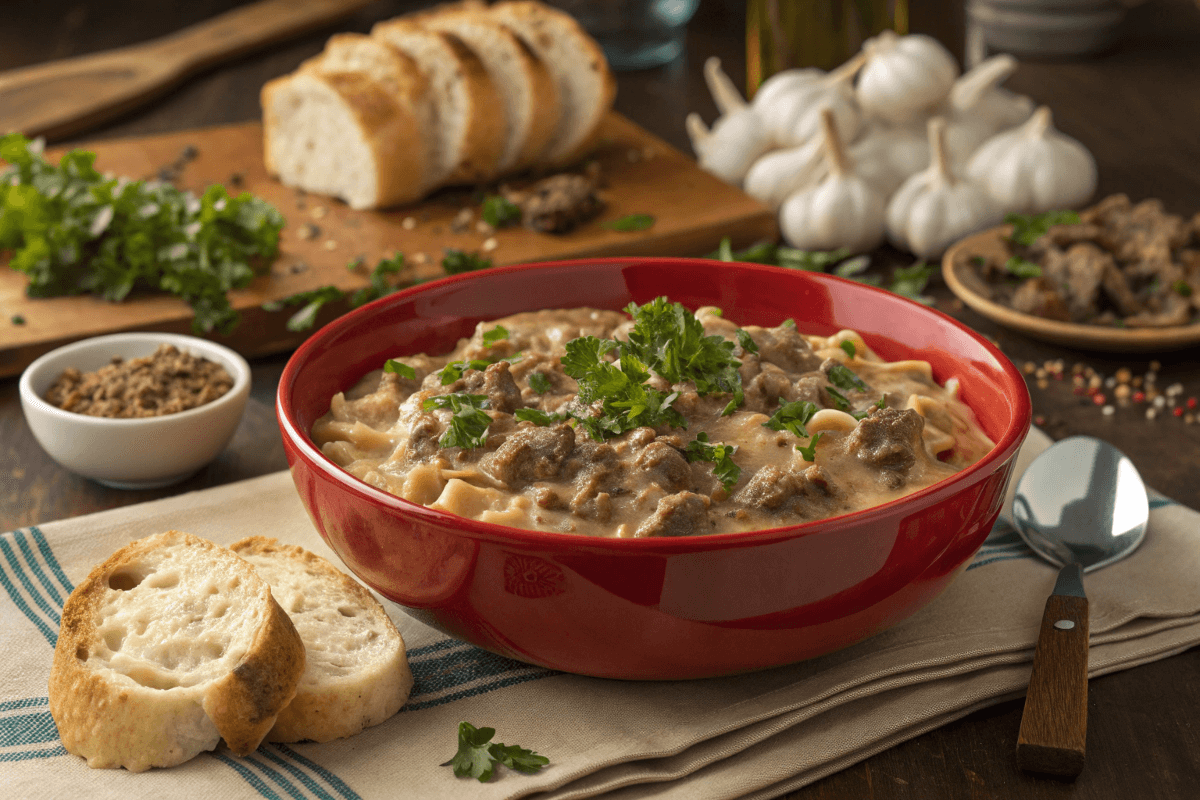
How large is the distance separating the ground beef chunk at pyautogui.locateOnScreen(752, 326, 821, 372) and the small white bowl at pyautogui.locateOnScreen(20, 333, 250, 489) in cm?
174

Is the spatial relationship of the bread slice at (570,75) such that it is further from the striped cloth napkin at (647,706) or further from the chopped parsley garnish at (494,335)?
the striped cloth napkin at (647,706)

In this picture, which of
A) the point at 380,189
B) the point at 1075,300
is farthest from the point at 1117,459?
the point at 380,189

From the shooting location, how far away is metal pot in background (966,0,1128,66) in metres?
8.66

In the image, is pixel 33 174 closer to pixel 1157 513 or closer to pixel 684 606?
pixel 684 606

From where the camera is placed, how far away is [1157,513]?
12.1ft

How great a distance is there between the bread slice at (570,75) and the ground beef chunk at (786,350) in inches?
129

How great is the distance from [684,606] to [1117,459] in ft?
6.00

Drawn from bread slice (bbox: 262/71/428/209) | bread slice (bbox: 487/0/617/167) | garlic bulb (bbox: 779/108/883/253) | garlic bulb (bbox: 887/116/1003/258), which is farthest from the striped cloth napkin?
bread slice (bbox: 487/0/617/167)

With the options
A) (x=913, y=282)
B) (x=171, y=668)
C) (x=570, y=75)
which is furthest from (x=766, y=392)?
(x=570, y=75)

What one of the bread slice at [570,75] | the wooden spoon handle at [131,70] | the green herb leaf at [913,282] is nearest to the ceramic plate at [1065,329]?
the green herb leaf at [913,282]

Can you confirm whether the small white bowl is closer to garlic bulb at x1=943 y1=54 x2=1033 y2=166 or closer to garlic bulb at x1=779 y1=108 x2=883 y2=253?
garlic bulb at x1=779 y1=108 x2=883 y2=253

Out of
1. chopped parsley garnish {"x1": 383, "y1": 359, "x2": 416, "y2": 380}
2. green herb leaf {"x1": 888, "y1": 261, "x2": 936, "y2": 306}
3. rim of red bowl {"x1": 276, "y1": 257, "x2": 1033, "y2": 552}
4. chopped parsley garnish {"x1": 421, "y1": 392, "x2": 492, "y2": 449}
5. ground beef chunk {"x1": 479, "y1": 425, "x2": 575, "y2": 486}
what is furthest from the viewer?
green herb leaf {"x1": 888, "y1": 261, "x2": 936, "y2": 306}

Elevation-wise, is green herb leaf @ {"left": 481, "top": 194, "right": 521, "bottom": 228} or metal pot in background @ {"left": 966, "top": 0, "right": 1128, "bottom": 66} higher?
green herb leaf @ {"left": 481, "top": 194, "right": 521, "bottom": 228}

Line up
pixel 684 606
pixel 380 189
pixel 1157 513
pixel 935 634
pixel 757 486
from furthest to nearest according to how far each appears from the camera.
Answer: pixel 380 189, pixel 1157 513, pixel 935 634, pixel 757 486, pixel 684 606
